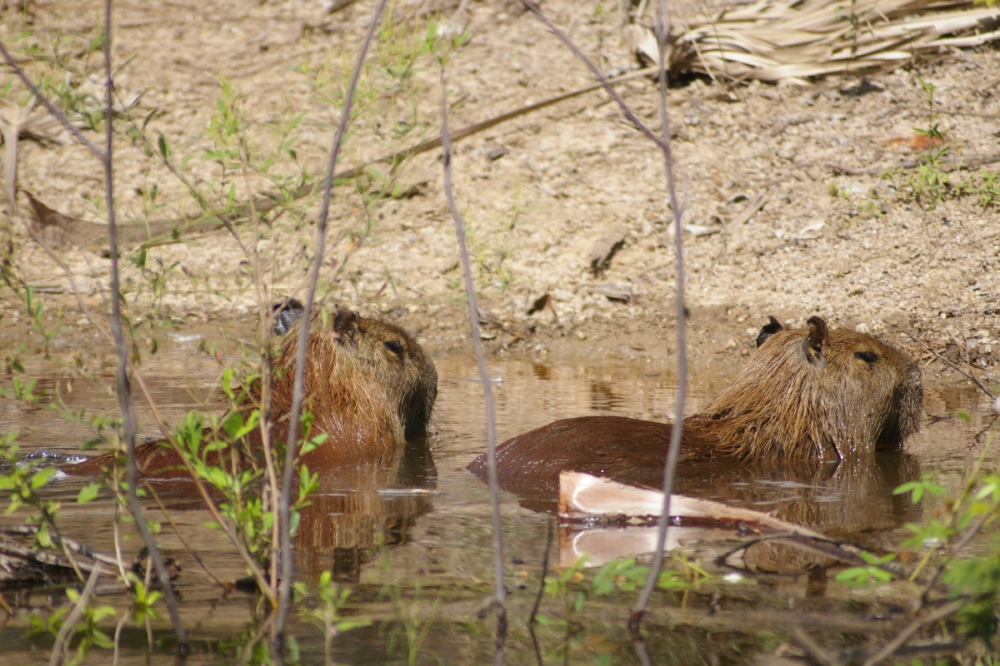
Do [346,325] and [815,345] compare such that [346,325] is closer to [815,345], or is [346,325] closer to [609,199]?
[815,345]

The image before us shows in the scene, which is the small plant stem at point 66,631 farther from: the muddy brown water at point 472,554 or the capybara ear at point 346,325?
the capybara ear at point 346,325

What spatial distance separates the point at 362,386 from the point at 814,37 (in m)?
6.72

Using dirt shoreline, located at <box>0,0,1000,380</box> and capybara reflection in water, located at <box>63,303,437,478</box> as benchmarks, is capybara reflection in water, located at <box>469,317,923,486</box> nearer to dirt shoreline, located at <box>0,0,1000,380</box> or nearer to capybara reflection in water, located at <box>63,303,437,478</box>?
capybara reflection in water, located at <box>63,303,437,478</box>

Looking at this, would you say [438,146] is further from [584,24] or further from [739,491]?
[739,491]

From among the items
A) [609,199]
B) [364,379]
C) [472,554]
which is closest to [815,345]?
[364,379]

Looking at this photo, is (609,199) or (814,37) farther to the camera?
(814,37)

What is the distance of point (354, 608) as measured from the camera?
3.47 m

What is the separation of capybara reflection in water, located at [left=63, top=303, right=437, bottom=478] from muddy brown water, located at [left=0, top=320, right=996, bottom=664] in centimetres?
22

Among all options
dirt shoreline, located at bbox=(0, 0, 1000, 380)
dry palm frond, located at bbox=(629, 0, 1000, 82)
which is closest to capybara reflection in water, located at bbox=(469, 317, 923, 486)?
dirt shoreline, located at bbox=(0, 0, 1000, 380)

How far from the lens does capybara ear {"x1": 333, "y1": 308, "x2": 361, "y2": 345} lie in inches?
240

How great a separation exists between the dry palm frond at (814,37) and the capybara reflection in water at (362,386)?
18.0ft

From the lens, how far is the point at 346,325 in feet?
20.2

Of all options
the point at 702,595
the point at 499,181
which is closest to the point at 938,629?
the point at 702,595

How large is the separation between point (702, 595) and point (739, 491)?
172 centimetres
